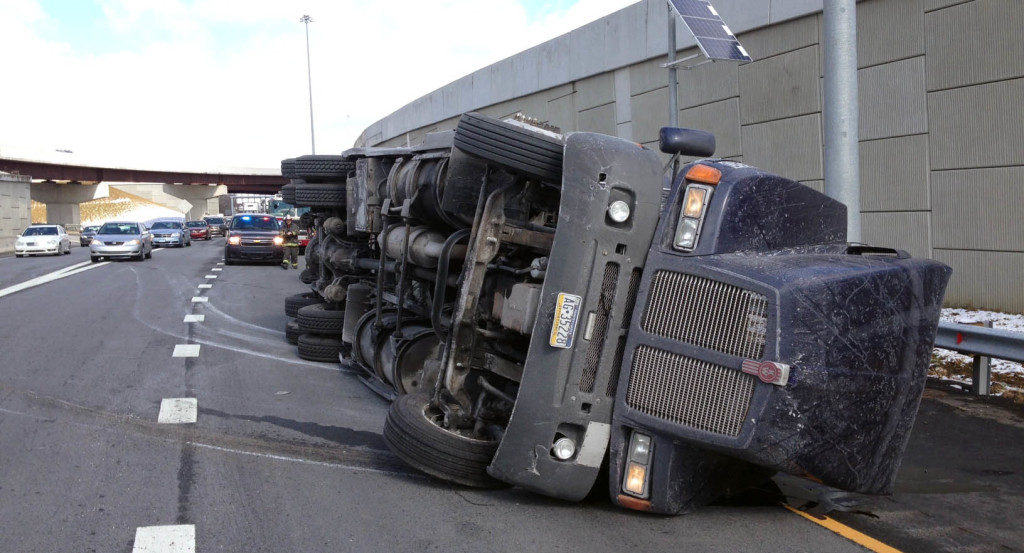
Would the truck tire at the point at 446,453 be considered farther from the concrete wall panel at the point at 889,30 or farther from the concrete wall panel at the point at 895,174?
the concrete wall panel at the point at 889,30

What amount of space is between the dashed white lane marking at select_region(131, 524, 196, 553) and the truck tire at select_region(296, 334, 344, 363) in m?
5.23

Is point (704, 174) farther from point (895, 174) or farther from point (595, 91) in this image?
point (595, 91)

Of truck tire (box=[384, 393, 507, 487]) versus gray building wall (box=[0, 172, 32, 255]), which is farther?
gray building wall (box=[0, 172, 32, 255])

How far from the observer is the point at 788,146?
48.5ft

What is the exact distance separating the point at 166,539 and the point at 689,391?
2640 millimetres

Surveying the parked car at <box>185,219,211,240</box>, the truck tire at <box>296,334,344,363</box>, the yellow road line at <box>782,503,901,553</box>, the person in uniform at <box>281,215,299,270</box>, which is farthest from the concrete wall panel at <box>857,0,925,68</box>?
the parked car at <box>185,219,211,240</box>

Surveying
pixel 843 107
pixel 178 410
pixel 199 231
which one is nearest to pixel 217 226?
pixel 199 231

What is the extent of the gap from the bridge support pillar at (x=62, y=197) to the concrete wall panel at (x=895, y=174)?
7782 cm

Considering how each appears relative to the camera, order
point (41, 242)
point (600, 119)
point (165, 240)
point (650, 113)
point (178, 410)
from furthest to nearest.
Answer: point (165, 240)
point (41, 242)
point (600, 119)
point (650, 113)
point (178, 410)

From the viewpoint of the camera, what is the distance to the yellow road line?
448 centimetres

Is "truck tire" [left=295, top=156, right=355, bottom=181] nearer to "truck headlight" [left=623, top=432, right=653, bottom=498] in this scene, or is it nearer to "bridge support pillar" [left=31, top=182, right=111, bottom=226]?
"truck headlight" [left=623, top=432, right=653, bottom=498]

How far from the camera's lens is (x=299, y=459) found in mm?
5859

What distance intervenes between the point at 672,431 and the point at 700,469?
369mm

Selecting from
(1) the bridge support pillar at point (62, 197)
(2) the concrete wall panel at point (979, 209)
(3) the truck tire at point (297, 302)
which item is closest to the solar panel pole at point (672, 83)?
(2) the concrete wall panel at point (979, 209)
